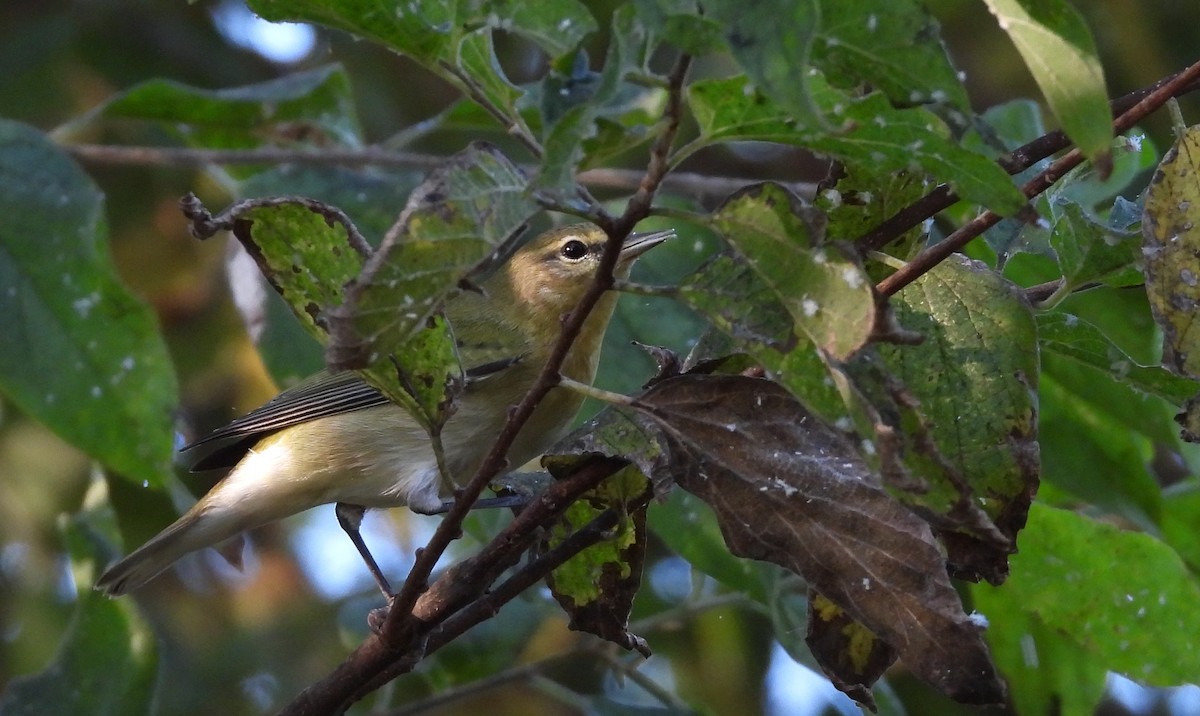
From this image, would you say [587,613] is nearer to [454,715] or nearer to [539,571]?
[539,571]

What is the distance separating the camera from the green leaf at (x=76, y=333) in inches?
119

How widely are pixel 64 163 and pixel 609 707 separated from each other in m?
1.80

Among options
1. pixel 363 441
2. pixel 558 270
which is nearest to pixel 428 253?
pixel 363 441

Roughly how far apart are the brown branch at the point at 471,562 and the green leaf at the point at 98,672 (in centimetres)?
106

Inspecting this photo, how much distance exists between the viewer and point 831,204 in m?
1.65

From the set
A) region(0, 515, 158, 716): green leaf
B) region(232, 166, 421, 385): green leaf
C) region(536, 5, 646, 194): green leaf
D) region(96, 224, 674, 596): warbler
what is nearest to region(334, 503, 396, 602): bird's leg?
region(96, 224, 674, 596): warbler

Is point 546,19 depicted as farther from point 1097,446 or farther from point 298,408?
point 298,408

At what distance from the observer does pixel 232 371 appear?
18.6ft

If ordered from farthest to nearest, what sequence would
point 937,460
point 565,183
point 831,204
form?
point 831,204, point 937,460, point 565,183

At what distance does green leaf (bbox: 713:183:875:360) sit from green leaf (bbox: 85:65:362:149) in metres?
2.68

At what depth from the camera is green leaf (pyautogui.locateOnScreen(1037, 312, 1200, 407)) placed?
166cm

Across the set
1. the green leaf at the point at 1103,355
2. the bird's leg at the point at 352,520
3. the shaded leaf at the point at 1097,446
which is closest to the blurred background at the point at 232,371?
the bird's leg at the point at 352,520

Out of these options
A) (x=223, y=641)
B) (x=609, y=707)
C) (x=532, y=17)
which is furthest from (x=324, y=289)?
(x=223, y=641)

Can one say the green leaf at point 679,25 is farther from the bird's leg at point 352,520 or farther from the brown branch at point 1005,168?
the bird's leg at point 352,520
